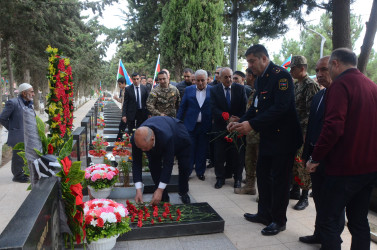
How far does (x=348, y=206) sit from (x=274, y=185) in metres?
0.91

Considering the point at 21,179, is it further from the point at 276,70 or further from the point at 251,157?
the point at 276,70

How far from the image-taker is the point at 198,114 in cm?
557

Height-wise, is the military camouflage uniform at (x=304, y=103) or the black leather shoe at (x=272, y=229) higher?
the military camouflage uniform at (x=304, y=103)

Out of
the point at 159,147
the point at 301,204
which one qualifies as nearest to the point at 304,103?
the point at 301,204

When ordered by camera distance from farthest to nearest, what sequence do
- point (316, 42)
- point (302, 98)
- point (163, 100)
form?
point (316, 42) < point (163, 100) < point (302, 98)

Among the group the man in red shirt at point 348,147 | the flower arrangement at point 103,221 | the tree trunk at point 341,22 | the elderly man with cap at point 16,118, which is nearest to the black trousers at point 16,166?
the elderly man with cap at point 16,118

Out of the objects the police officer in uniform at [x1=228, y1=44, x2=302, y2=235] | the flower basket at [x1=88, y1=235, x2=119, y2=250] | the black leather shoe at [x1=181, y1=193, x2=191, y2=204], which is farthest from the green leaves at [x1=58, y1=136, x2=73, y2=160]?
the black leather shoe at [x1=181, y1=193, x2=191, y2=204]

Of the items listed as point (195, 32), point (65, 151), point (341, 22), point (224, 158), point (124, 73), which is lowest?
point (224, 158)

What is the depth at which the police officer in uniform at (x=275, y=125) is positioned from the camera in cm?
325

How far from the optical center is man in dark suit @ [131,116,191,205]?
3127 mm

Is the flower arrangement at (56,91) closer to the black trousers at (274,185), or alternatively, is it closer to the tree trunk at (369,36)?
the black trousers at (274,185)

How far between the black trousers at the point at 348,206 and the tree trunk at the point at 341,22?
300 centimetres

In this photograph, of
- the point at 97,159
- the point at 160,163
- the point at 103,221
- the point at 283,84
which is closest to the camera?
the point at 103,221

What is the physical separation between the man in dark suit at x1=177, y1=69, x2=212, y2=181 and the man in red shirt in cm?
314
